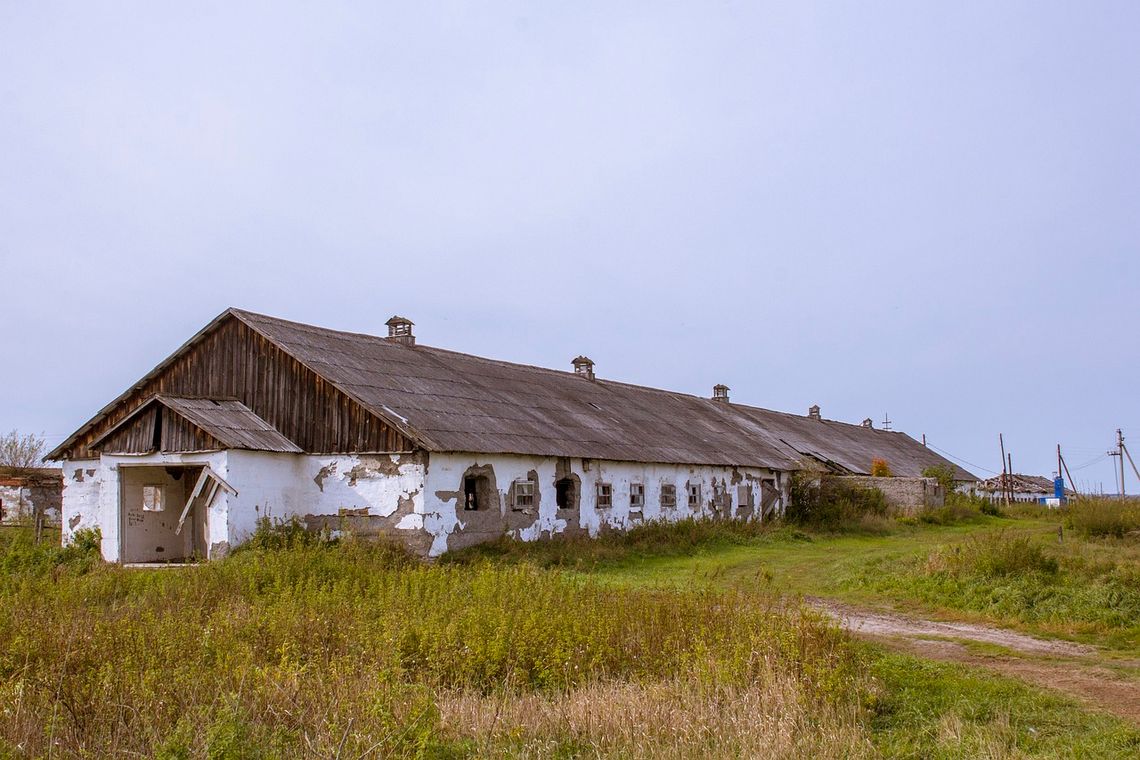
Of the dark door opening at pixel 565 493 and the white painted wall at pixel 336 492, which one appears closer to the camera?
the white painted wall at pixel 336 492

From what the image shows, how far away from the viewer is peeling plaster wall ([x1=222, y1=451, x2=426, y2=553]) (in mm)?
16953

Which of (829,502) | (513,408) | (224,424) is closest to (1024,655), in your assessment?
(224,424)

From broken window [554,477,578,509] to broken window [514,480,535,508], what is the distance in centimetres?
97

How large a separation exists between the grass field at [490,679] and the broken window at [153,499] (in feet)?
23.8

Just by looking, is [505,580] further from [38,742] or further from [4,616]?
[38,742]

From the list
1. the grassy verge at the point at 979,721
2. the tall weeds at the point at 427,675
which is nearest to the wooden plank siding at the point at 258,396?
the tall weeds at the point at 427,675

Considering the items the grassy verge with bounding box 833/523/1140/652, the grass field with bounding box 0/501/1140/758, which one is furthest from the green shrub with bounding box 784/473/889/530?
the grass field with bounding box 0/501/1140/758

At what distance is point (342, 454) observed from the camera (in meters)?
18.0

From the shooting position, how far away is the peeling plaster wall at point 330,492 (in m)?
17.0

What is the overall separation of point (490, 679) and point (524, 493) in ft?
37.3

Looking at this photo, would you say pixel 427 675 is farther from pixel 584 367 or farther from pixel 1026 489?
pixel 1026 489

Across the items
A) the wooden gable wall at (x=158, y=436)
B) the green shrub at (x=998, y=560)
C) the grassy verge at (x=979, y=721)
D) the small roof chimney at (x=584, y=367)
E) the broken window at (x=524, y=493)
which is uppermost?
the small roof chimney at (x=584, y=367)

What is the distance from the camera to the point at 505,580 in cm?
1092

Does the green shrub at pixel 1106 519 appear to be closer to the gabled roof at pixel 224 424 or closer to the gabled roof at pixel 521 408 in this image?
the gabled roof at pixel 521 408
